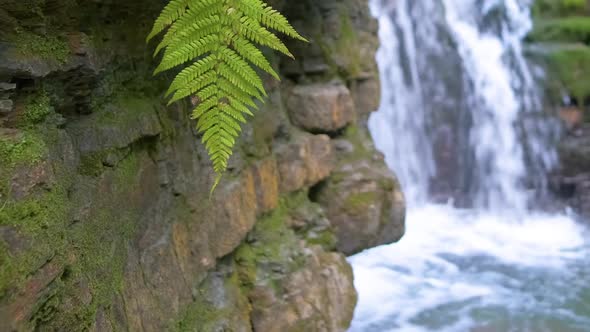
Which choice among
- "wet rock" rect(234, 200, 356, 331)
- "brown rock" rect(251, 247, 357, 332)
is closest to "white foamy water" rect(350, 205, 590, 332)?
"brown rock" rect(251, 247, 357, 332)

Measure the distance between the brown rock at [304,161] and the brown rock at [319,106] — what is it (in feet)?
0.52

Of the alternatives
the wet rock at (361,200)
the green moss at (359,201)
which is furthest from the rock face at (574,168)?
the green moss at (359,201)

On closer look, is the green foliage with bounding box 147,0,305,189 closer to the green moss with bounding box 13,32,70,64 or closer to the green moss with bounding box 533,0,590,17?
the green moss with bounding box 13,32,70,64

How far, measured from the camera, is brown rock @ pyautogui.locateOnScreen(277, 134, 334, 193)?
3.97m

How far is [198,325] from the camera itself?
104 inches

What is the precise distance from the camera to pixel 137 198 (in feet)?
7.78

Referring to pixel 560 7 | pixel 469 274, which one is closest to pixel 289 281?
pixel 469 274

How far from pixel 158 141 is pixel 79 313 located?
0.96 m

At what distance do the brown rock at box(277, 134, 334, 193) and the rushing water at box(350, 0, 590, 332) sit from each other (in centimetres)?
116

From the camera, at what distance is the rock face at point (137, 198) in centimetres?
172

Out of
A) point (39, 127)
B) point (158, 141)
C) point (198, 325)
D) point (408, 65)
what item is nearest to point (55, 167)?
point (39, 127)

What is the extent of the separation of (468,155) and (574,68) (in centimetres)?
214

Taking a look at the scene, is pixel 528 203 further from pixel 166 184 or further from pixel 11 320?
pixel 11 320

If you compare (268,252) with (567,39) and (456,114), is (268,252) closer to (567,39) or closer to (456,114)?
(456,114)
